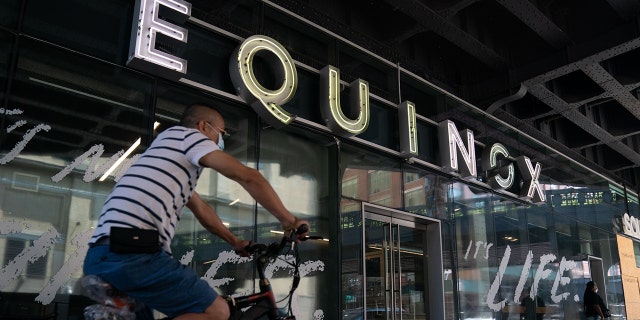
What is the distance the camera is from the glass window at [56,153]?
4.73 meters

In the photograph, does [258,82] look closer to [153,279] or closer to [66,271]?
[66,271]

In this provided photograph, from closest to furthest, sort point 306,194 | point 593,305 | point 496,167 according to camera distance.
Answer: point 306,194 < point 496,167 < point 593,305

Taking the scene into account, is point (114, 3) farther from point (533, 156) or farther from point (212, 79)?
point (533, 156)

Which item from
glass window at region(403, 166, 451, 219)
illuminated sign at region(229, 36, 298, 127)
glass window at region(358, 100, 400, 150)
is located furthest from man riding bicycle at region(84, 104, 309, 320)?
glass window at region(403, 166, 451, 219)

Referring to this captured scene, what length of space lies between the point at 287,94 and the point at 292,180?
1.17 meters

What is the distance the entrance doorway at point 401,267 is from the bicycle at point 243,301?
5250mm

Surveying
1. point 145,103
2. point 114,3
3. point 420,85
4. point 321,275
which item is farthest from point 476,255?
point 114,3

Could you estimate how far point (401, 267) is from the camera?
857 centimetres

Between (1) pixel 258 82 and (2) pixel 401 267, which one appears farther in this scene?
(2) pixel 401 267

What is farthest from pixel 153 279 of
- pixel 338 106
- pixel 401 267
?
pixel 401 267

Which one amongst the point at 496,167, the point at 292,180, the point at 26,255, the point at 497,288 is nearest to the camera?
the point at 26,255

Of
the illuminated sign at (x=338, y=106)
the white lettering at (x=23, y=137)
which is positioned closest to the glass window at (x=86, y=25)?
the white lettering at (x=23, y=137)

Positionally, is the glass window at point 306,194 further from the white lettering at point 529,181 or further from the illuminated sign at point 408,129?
the white lettering at point 529,181

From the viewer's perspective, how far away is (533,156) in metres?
13.2
